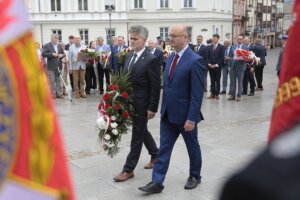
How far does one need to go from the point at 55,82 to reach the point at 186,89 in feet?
28.5

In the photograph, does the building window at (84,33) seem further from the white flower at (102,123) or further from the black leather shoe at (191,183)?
the black leather shoe at (191,183)

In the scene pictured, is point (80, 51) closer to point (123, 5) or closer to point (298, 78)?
point (298, 78)

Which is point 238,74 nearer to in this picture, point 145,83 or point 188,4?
point 145,83

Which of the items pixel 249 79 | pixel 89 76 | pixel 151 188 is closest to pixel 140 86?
pixel 151 188

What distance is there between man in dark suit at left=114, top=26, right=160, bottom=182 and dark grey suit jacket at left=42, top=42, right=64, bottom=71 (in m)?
7.18

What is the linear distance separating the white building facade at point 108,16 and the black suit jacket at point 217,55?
113 ft

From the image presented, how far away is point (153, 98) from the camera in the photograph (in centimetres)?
519

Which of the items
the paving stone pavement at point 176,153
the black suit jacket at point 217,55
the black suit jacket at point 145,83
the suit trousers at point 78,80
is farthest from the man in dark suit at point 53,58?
the black suit jacket at point 145,83

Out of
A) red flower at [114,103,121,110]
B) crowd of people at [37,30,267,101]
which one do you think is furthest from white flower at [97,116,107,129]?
crowd of people at [37,30,267,101]

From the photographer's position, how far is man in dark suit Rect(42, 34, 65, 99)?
12.1 m

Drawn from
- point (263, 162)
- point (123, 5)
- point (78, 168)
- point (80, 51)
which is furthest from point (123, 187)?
point (123, 5)

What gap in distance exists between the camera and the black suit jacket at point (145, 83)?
5.20 m

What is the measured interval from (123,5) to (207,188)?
44225 mm

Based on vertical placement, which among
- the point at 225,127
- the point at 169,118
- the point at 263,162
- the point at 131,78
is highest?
the point at 263,162
